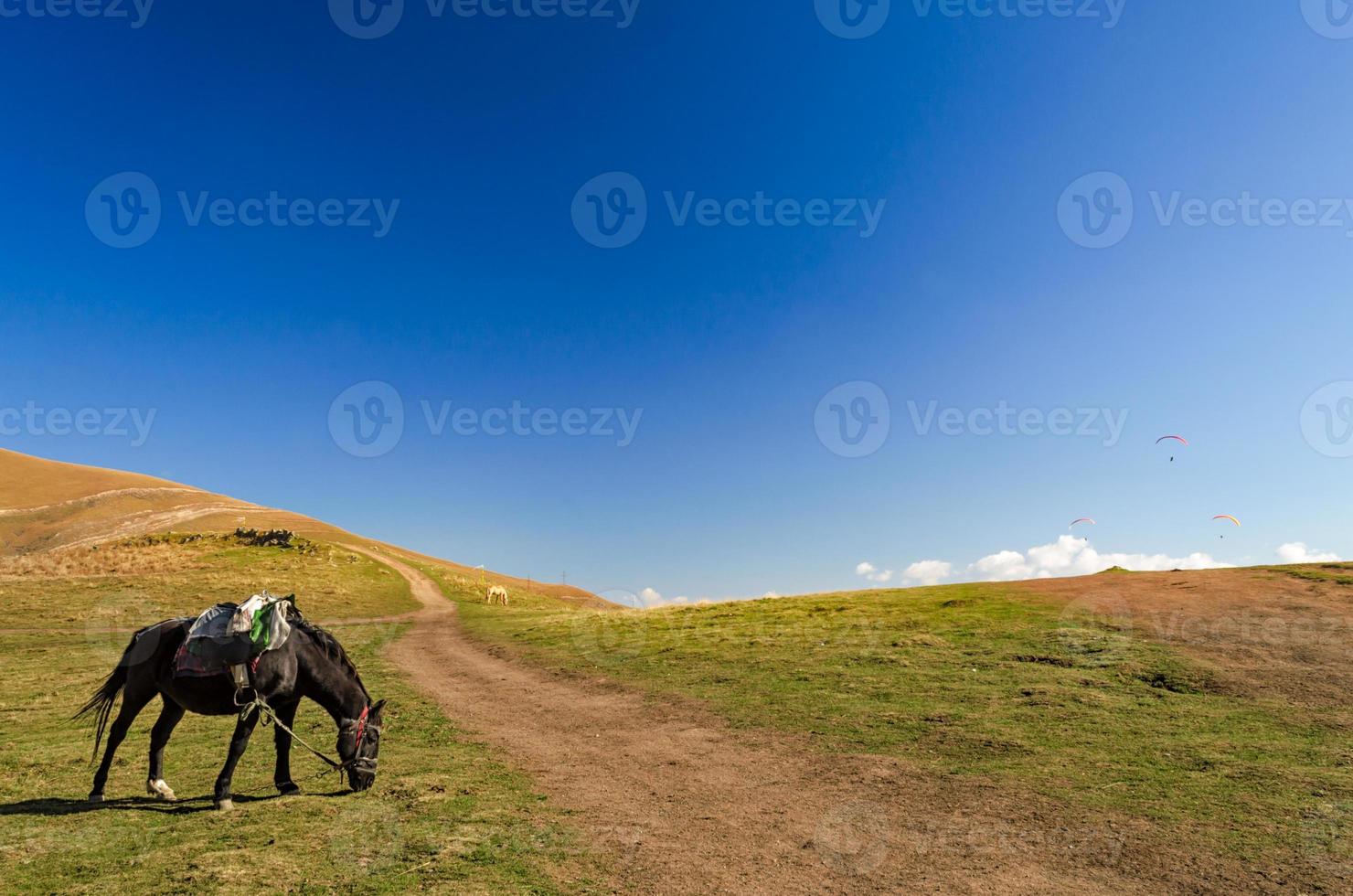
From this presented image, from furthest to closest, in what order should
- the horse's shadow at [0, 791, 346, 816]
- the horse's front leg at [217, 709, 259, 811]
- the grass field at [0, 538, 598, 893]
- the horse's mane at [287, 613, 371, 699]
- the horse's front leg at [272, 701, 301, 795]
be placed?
the horse's mane at [287, 613, 371, 699]
the horse's front leg at [272, 701, 301, 795]
the horse's shadow at [0, 791, 346, 816]
the horse's front leg at [217, 709, 259, 811]
the grass field at [0, 538, 598, 893]

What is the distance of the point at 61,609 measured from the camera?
35.9 metres

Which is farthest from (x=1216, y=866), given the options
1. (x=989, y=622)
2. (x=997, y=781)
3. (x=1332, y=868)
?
(x=989, y=622)

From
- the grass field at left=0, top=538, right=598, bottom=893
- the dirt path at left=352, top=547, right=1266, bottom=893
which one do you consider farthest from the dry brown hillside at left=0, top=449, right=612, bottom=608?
the dirt path at left=352, top=547, right=1266, bottom=893

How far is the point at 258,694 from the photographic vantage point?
27.9 feet

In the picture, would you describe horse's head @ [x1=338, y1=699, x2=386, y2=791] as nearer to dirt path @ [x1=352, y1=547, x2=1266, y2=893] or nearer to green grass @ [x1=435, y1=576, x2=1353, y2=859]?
dirt path @ [x1=352, y1=547, x2=1266, y2=893]

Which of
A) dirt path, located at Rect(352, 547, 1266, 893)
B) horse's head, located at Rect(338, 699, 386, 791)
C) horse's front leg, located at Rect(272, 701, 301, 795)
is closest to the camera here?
dirt path, located at Rect(352, 547, 1266, 893)

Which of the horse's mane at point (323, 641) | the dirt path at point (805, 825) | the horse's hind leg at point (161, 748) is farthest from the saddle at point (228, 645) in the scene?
the dirt path at point (805, 825)

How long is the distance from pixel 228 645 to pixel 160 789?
8.32 ft

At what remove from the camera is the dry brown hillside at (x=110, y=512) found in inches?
3718

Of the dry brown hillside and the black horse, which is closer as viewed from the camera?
the black horse

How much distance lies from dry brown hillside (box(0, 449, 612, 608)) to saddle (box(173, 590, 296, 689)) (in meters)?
76.8

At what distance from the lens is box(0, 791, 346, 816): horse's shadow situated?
8516 mm

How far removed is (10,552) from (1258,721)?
13553 cm

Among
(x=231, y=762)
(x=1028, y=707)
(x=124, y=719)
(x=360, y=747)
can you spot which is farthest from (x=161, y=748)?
(x=1028, y=707)
